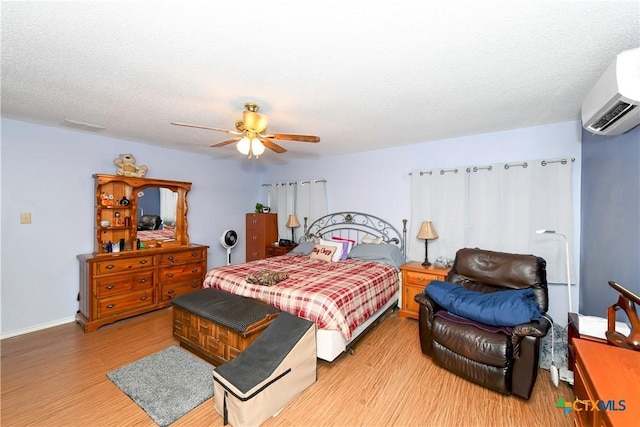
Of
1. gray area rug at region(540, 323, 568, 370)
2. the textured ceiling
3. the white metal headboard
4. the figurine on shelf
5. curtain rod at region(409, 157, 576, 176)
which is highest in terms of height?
the textured ceiling

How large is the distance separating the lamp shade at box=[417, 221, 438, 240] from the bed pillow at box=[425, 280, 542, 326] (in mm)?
1116

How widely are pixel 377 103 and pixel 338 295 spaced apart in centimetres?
191

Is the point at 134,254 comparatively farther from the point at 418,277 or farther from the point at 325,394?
the point at 418,277

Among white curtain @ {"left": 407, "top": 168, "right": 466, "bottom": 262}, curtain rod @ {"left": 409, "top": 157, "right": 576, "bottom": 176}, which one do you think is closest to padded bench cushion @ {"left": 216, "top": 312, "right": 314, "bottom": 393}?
white curtain @ {"left": 407, "top": 168, "right": 466, "bottom": 262}

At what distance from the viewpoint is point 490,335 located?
211 cm

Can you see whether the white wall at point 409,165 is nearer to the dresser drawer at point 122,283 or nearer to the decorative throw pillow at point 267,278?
the decorative throw pillow at point 267,278

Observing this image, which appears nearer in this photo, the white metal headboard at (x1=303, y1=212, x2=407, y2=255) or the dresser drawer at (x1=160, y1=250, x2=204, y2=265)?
A: the dresser drawer at (x1=160, y1=250, x2=204, y2=265)

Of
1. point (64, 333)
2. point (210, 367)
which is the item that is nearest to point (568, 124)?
point (210, 367)

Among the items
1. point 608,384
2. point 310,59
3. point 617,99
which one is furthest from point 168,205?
point 617,99

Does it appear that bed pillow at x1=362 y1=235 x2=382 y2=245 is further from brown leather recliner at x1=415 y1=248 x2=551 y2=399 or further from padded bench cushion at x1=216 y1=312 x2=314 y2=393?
padded bench cushion at x1=216 y1=312 x2=314 y2=393

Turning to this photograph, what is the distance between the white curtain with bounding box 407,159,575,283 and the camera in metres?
3.04

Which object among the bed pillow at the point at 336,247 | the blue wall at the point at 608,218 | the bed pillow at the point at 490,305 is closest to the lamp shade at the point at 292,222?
the bed pillow at the point at 336,247

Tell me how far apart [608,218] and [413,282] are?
1982mm

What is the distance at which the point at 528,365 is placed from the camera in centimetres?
200
